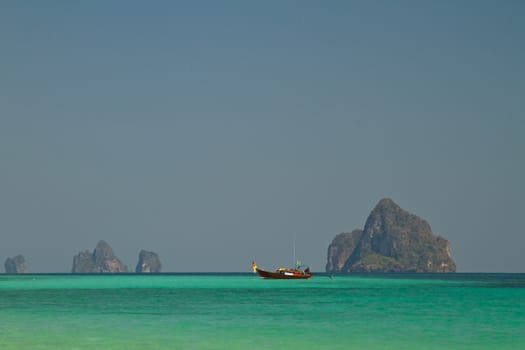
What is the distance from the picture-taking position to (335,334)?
46.4m

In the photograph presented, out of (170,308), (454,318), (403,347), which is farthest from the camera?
(170,308)

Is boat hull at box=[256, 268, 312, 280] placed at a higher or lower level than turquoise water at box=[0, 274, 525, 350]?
higher

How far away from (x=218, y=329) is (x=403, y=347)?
12.8 meters

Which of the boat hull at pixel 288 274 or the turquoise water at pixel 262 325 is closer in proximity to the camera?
the turquoise water at pixel 262 325

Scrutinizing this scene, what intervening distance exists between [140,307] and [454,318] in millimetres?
26600

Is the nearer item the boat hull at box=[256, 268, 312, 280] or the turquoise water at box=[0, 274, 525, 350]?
the turquoise water at box=[0, 274, 525, 350]

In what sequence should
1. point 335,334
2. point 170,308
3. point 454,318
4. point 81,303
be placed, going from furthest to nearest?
point 81,303 < point 170,308 < point 454,318 < point 335,334

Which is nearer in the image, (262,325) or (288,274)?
(262,325)

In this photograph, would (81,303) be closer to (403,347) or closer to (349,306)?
(349,306)

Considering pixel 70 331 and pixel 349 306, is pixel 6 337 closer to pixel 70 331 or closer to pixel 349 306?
pixel 70 331

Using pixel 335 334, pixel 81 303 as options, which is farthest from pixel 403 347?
pixel 81 303

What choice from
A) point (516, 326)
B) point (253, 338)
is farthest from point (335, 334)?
point (516, 326)

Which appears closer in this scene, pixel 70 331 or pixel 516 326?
pixel 70 331

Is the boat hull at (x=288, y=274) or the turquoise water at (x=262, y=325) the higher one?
the boat hull at (x=288, y=274)
